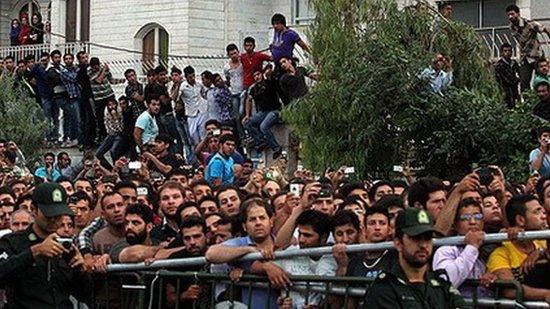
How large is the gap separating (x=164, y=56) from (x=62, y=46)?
345cm

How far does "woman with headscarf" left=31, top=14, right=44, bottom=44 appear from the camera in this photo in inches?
1340

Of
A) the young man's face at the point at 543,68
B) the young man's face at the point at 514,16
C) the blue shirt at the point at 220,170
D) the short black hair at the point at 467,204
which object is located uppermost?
the young man's face at the point at 514,16

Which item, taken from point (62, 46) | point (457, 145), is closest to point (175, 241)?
point (457, 145)

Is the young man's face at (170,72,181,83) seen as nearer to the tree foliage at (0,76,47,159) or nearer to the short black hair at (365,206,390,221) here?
the tree foliage at (0,76,47,159)

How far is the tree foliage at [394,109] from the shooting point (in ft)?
54.4

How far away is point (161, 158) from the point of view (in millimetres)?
18953

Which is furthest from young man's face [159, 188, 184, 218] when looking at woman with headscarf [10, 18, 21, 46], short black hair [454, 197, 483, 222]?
woman with headscarf [10, 18, 21, 46]

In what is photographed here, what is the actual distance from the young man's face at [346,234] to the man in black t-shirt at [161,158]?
8891 mm

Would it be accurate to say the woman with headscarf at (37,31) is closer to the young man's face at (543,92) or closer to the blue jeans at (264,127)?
the blue jeans at (264,127)

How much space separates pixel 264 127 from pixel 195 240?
10727 millimetres

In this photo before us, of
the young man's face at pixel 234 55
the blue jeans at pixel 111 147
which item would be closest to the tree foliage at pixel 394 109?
the young man's face at pixel 234 55

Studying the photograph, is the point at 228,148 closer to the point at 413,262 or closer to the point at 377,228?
the point at 377,228

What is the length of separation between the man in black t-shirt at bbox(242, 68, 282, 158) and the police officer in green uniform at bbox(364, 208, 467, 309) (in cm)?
1319

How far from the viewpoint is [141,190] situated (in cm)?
1312
